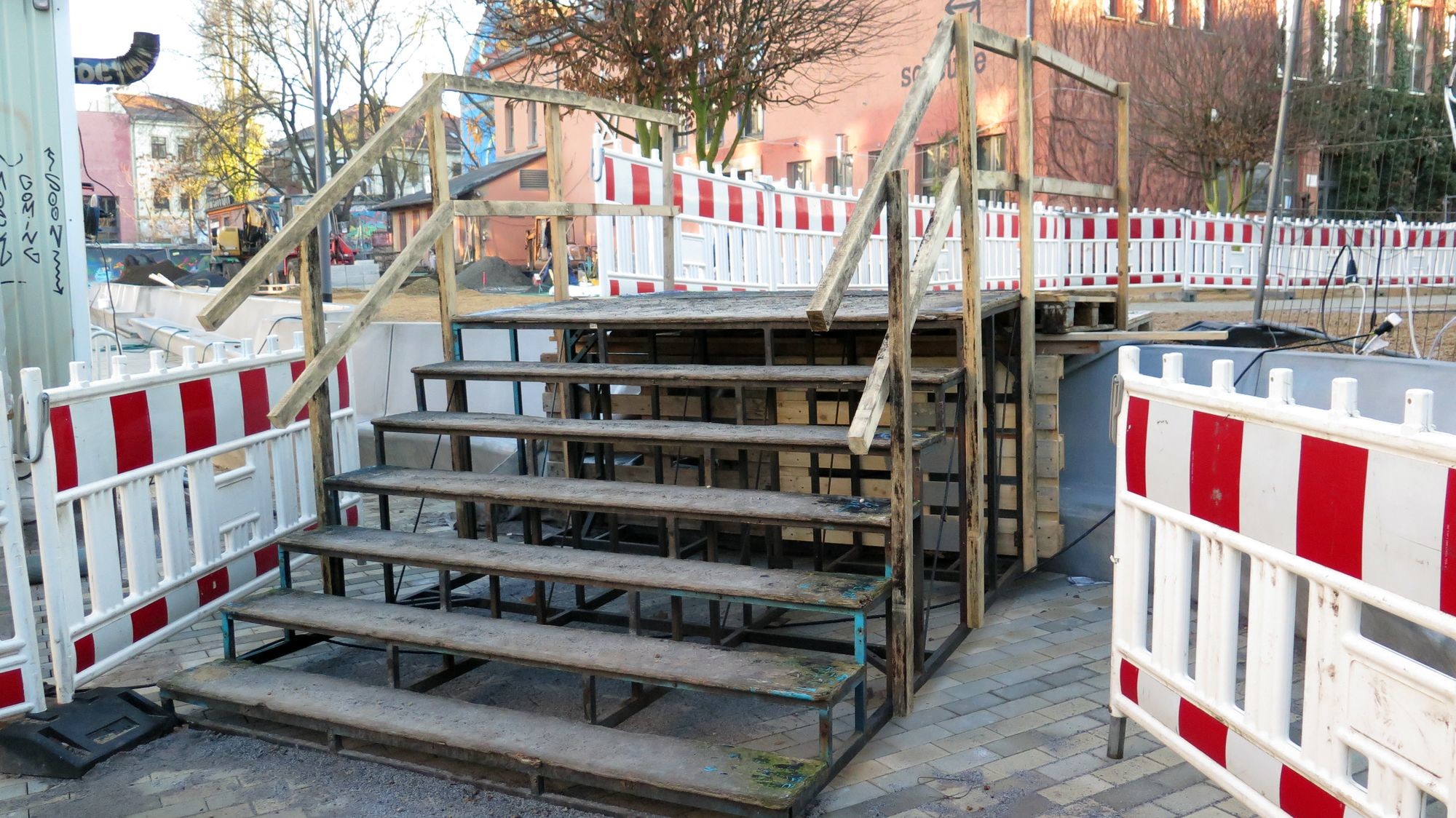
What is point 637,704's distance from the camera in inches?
155

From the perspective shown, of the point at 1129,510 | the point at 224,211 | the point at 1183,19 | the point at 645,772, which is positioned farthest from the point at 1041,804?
the point at 224,211

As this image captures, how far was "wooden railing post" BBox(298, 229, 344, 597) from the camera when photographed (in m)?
4.73

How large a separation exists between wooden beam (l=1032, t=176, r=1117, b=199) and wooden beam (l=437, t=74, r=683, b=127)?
2388mm

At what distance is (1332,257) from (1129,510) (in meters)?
20.7

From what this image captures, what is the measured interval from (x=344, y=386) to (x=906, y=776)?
3.92m

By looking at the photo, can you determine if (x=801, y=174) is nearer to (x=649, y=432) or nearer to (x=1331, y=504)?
(x=649, y=432)

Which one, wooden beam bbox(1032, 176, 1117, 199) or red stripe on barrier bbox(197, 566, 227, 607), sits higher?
wooden beam bbox(1032, 176, 1117, 199)

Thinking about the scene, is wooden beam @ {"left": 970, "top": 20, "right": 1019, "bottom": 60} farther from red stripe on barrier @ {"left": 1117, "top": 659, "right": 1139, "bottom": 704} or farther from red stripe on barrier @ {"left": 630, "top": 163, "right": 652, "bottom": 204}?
red stripe on barrier @ {"left": 630, "top": 163, "right": 652, "bottom": 204}

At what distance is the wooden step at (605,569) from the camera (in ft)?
11.8

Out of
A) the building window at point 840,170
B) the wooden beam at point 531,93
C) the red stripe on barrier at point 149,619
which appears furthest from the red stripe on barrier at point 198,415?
the building window at point 840,170

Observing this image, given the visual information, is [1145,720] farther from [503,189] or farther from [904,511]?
[503,189]

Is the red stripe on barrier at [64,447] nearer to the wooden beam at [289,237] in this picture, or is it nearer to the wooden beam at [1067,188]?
the wooden beam at [289,237]

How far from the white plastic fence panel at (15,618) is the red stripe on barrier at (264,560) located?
1374mm

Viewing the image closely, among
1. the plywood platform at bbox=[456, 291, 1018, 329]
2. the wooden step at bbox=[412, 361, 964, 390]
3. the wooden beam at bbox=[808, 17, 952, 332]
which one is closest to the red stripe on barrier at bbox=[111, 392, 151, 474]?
the wooden step at bbox=[412, 361, 964, 390]
